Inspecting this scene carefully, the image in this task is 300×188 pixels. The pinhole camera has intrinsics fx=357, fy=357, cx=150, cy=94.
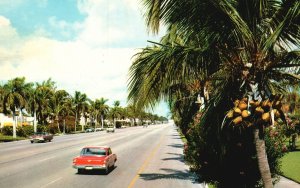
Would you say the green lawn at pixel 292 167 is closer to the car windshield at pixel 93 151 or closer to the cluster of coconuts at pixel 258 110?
the car windshield at pixel 93 151

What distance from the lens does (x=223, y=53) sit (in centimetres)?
678

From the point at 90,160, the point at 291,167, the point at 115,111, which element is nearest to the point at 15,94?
the point at 90,160

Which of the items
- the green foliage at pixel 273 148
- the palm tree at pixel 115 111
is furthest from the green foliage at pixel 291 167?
the palm tree at pixel 115 111

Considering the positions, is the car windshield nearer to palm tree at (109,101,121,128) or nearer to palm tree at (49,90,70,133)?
palm tree at (49,90,70,133)

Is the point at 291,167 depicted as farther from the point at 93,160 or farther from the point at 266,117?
the point at 266,117

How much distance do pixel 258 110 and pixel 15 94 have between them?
196 ft

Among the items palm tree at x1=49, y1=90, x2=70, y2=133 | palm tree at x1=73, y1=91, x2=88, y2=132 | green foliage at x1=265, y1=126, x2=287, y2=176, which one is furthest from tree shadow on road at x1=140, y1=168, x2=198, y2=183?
palm tree at x1=73, y1=91, x2=88, y2=132

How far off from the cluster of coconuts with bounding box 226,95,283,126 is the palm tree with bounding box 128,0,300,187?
10.4 inches

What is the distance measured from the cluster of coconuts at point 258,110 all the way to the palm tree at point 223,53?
264 mm

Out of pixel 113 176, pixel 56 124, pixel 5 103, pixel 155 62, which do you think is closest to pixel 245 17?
pixel 155 62

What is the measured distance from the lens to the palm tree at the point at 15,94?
→ 197 ft

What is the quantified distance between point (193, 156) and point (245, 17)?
6.59 m

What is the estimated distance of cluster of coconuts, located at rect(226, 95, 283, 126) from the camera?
6.22 m

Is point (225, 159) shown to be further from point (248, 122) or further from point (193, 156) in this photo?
point (248, 122)
